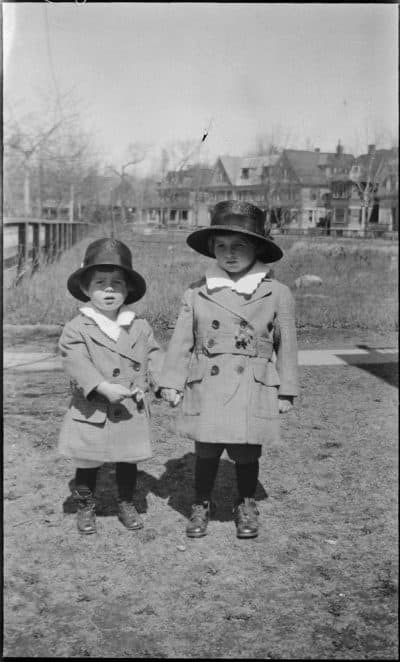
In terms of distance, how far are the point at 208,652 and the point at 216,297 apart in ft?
4.15

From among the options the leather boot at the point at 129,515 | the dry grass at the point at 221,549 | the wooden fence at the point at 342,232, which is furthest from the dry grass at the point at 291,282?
the leather boot at the point at 129,515

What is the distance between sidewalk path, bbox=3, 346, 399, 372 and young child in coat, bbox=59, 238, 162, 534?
2.82 feet

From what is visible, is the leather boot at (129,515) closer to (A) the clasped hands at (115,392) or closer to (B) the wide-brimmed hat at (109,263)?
(A) the clasped hands at (115,392)

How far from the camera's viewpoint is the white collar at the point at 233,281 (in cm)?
269

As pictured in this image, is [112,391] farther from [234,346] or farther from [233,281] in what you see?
[233,281]

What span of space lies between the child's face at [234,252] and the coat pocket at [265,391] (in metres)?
0.38

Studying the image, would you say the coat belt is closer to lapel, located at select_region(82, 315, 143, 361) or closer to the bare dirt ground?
lapel, located at select_region(82, 315, 143, 361)

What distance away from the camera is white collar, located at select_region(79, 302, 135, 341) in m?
→ 2.72

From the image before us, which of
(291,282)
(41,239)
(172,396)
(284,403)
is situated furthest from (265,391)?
(41,239)

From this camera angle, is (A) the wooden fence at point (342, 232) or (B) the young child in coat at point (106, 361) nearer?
(B) the young child in coat at point (106, 361)

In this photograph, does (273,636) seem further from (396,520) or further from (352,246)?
(352,246)

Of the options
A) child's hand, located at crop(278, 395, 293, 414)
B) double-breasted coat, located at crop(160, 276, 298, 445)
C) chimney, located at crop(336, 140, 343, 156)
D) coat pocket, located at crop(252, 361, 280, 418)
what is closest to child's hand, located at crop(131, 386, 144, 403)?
double-breasted coat, located at crop(160, 276, 298, 445)

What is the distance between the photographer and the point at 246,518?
111 inches

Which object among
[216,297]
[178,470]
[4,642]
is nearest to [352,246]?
[216,297]
